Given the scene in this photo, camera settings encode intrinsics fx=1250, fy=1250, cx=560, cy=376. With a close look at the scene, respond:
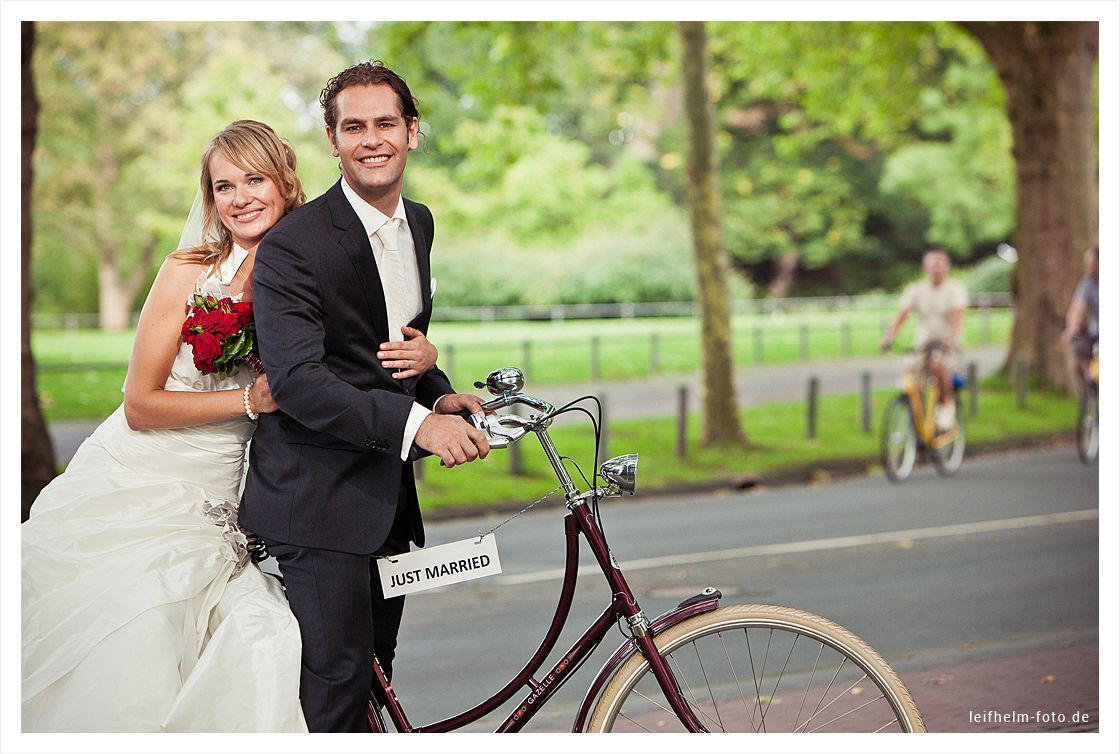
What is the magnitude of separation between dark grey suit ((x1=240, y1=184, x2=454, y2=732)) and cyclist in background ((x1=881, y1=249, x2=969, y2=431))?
355 inches

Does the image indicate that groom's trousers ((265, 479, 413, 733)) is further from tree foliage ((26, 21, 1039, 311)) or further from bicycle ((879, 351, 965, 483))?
tree foliage ((26, 21, 1039, 311))

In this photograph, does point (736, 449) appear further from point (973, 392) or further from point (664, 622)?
point (664, 622)

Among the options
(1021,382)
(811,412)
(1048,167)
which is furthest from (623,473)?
(1048,167)

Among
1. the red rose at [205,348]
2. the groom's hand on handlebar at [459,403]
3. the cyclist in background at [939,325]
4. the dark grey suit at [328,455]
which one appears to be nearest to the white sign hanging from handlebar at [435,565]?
the dark grey suit at [328,455]

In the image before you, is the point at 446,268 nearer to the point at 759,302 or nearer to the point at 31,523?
the point at 759,302

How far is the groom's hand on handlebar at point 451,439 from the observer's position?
112 inches

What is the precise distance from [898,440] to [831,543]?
3138 mm

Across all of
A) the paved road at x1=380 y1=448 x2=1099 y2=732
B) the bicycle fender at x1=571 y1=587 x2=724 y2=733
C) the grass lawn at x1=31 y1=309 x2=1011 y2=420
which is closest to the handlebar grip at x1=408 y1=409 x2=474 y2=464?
the bicycle fender at x1=571 y1=587 x2=724 y2=733

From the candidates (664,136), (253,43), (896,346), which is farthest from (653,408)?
(664,136)

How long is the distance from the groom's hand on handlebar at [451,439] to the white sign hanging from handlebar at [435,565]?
38 cm

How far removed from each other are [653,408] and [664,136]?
1559cm

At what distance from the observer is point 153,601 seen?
3.05m

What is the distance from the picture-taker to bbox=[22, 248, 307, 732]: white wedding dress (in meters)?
3.02

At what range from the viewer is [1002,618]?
255 inches
